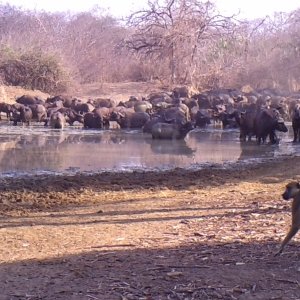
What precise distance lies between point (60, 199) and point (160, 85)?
141 ft

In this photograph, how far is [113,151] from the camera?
837 inches

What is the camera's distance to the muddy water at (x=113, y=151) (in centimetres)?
1756

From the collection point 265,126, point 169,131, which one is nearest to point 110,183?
point 265,126

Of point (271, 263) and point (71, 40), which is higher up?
point (71, 40)

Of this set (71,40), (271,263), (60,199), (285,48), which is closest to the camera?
(271,263)

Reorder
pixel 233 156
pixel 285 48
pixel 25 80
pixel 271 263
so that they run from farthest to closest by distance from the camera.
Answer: pixel 285 48 → pixel 25 80 → pixel 233 156 → pixel 271 263

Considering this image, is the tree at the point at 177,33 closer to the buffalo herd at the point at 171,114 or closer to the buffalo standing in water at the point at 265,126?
the buffalo herd at the point at 171,114

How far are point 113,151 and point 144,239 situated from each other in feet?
41.5

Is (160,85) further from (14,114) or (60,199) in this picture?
(60,199)

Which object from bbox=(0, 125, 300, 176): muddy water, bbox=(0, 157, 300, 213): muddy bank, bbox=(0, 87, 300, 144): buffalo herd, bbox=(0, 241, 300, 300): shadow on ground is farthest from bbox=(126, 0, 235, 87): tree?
bbox=(0, 241, 300, 300): shadow on ground

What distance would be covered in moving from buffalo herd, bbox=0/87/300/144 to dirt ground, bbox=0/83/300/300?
11036 mm

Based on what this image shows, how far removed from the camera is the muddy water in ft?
57.6

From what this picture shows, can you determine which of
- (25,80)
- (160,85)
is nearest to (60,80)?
Answer: (25,80)

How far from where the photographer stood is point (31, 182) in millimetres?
14250
